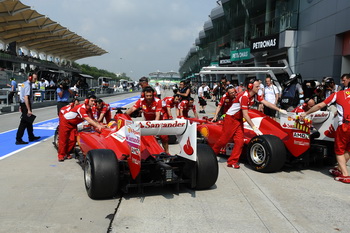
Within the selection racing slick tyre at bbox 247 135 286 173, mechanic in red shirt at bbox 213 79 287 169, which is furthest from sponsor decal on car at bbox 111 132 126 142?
racing slick tyre at bbox 247 135 286 173

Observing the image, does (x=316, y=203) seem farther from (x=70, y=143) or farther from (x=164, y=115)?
(x=70, y=143)

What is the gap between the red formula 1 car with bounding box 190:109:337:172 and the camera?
224 inches

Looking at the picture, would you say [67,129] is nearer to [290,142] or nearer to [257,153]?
[257,153]

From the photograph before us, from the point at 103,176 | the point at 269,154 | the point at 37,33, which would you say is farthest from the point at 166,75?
the point at 103,176

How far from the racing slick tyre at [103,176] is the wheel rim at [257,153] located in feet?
9.36

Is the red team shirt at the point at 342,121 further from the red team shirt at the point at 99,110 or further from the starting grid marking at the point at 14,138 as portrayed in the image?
the starting grid marking at the point at 14,138

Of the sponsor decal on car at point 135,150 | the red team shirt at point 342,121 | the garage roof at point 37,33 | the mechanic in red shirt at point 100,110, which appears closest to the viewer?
the sponsor decal on car at point 135,150

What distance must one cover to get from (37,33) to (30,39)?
4039 millimetres

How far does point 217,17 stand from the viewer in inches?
1805

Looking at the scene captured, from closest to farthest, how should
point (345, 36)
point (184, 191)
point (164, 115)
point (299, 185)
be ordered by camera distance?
1. point (184, 191)
2. point (299, 185)
3. point (164, 115)
4. point (345, 36)

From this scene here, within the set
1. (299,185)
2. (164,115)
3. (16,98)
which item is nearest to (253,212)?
(299,185)

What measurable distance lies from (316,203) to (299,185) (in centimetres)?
82

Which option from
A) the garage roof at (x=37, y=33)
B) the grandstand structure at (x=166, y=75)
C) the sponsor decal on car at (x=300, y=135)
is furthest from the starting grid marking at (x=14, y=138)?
the grandstand structure at (x=166, y=75)

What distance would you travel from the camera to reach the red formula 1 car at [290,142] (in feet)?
18.7
